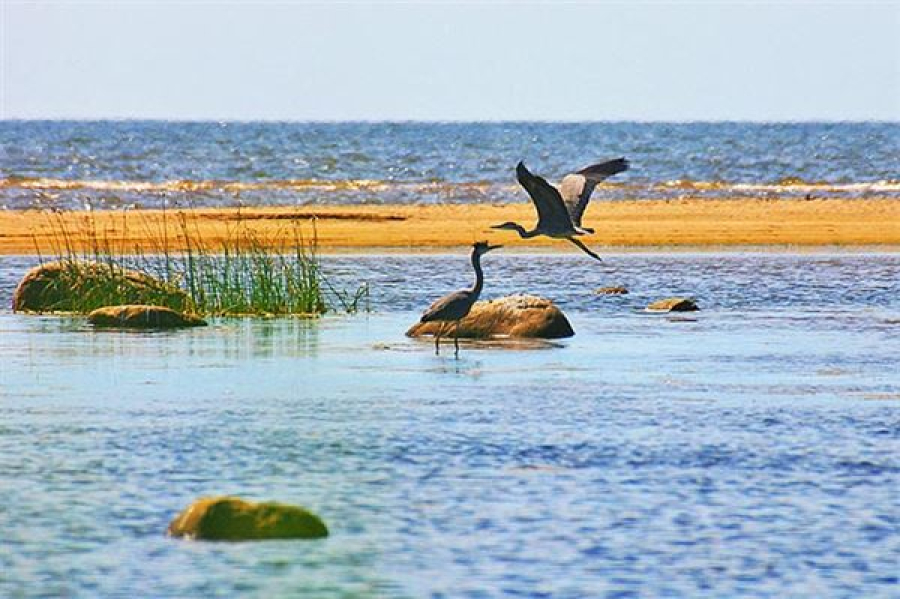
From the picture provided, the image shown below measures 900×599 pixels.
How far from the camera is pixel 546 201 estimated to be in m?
22.1

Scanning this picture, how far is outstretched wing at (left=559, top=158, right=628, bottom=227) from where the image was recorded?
888 inches

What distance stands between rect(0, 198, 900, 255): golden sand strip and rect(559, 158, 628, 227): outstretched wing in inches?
546

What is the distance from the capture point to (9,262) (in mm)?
35469

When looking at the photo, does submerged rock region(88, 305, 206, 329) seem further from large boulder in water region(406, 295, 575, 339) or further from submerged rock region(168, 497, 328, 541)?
submerged rock region(168, 497, 328, 541)

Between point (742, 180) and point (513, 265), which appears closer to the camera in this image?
point (513, 265)

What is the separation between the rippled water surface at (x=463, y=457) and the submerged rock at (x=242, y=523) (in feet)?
0.38

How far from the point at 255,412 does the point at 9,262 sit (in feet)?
65.0

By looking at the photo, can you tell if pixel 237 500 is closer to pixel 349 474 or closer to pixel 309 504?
pixel 309 504

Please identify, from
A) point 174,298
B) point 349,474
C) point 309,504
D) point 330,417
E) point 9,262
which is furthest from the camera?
point 9,262

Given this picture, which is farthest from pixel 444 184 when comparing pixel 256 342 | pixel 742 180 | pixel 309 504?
pixel 309 504

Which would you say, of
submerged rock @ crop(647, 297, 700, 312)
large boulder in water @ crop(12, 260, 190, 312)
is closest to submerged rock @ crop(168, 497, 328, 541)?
large boulder in water @ crop(12, 260, 190, 312)

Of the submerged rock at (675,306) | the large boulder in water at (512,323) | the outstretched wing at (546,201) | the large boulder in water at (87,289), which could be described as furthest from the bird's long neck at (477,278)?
the submerged rock at (675,306)

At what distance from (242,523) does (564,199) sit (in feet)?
40.0

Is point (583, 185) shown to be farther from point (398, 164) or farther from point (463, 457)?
point (398, 164)
